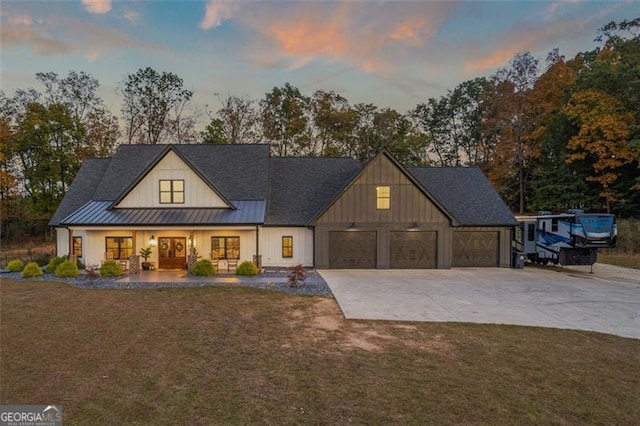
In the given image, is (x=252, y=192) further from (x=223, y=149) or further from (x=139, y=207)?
(x=139, y=207)

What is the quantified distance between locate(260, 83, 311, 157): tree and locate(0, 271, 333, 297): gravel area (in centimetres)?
2518

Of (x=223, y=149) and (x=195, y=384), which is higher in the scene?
(x=223, y=149)

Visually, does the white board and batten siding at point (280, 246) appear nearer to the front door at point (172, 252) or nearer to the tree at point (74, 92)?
the front door at point (172, 252)

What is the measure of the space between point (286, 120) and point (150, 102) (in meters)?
14.8

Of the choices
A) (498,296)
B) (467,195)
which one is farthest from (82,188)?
(467,195)

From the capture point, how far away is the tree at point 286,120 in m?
39.6

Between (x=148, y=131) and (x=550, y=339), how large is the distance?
40162 millimetres

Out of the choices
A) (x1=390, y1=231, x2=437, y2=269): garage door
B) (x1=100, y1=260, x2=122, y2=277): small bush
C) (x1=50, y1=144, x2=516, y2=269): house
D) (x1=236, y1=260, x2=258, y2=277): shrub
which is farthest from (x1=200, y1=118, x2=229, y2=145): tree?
(x1=390, y1=231, x2=437, y2=269): garage door

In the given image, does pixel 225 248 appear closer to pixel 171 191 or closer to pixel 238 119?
pixel 171 191

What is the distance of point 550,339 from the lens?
8695 millimetres

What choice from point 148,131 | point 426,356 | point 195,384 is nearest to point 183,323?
point 195,384

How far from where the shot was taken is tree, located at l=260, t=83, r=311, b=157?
3962cm

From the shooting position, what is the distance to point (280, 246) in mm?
19938

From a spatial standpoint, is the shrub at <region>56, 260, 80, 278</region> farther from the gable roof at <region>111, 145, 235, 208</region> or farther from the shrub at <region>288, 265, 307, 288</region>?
the shrub at <region>288, 265, 307, 288</region>
